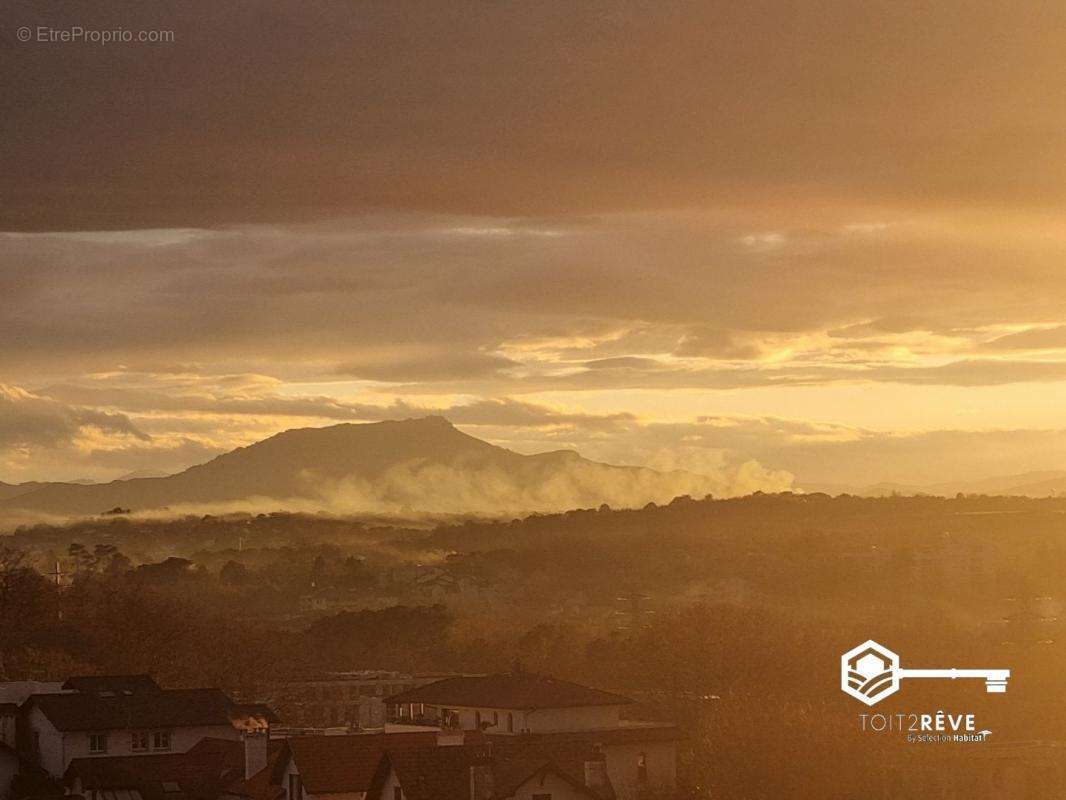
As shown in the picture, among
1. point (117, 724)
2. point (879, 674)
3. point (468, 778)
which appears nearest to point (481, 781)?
point (468, 778)

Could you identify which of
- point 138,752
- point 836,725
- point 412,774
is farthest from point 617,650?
point 412,774

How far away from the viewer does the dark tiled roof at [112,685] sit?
11488cm

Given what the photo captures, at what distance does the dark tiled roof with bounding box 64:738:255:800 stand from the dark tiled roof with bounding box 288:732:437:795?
32.2 feet

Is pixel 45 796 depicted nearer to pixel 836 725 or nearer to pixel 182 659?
pixel 836 725

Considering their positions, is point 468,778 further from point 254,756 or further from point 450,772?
point 254,756

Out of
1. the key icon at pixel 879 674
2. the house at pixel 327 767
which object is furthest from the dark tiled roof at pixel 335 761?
the key icon at pixel 879 674

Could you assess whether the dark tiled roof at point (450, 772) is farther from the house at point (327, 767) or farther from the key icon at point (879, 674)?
the key icon at point (879, 674)

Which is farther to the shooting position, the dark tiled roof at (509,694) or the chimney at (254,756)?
the dark tiled roof at (509,694)

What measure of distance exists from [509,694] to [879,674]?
Result: 5811 cm

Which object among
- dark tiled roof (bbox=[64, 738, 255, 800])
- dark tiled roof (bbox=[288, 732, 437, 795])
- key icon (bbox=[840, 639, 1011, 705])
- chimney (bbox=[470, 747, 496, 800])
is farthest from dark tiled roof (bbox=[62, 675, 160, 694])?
key icon (bbox=[840, 639, 1011, 705])

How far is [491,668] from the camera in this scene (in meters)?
195

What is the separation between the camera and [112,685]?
117m

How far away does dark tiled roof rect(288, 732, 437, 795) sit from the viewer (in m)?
82.8

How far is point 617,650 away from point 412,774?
11117 cm
